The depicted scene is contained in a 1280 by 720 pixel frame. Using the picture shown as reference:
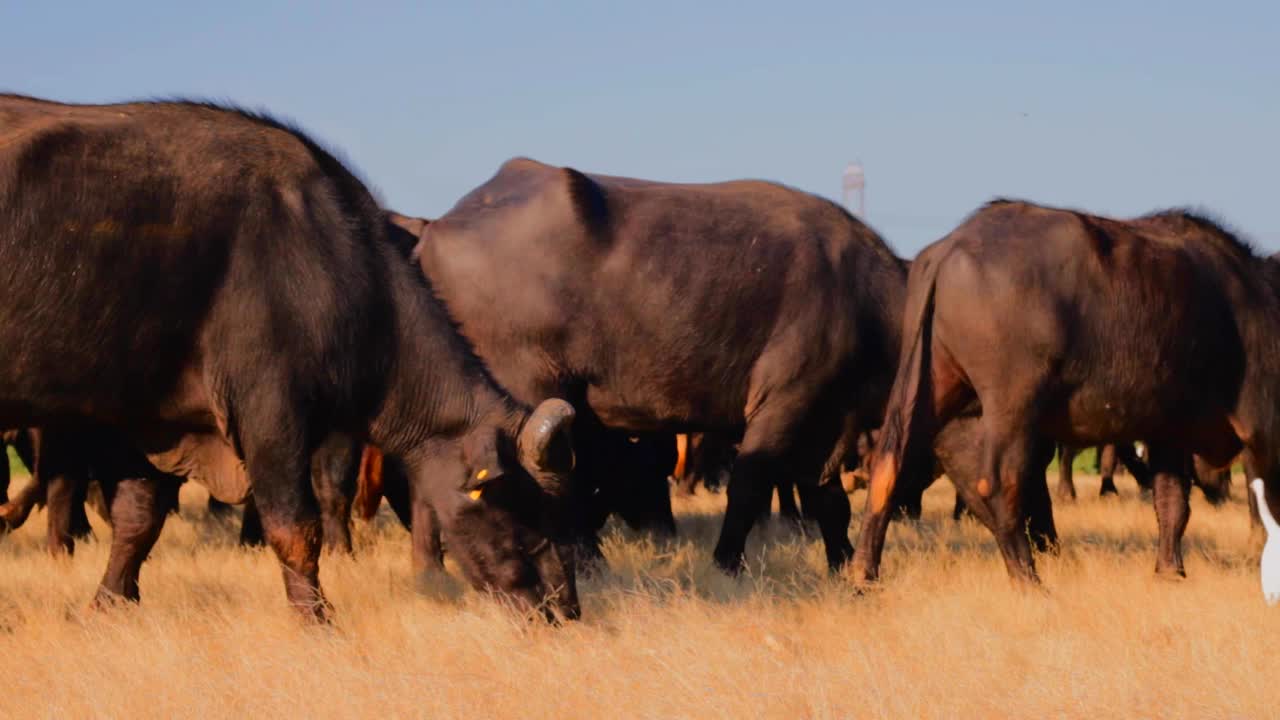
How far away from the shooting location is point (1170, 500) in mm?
9961

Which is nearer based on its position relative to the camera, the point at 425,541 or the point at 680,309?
the point at 680,309

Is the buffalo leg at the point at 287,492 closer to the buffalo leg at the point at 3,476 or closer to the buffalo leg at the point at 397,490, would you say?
the buffalo leg at the point at 397,490

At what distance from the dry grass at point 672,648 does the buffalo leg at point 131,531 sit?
0.62 feet

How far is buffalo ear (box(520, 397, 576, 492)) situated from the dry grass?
2.21 feet

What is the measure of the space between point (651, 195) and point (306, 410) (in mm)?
3219

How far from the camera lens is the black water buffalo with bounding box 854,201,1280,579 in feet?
28.3

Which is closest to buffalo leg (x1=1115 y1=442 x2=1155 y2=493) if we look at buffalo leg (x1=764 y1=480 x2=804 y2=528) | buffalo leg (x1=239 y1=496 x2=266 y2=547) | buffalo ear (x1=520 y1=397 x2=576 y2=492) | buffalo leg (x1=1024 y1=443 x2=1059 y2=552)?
buffalo leg (x1=764 y1=480 x2=804 y2=528)

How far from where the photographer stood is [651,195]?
9570mm

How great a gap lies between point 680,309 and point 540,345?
87cm

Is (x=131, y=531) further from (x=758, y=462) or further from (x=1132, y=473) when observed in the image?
(x=1132, y=473)

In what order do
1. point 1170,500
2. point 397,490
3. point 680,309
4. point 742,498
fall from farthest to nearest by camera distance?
point 397,490 → point 1170,500 → point 742,498 → point 680,309

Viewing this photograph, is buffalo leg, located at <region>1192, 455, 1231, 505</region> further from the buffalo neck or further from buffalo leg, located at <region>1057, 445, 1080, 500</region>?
the buffalo neck

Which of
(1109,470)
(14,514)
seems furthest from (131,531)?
(1109,470)

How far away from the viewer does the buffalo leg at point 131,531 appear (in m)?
7.98
